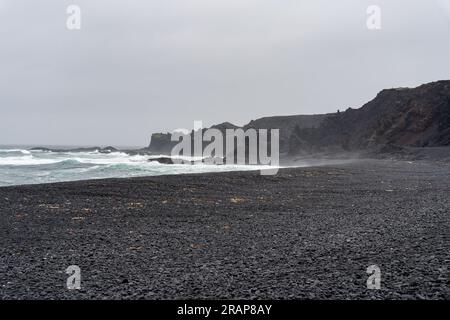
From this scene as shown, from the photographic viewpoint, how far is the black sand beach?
548cm

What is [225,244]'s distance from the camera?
819 cm

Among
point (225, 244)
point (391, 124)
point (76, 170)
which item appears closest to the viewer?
point (225, 244)

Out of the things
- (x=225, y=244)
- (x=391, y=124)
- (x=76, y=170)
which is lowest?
(x=225, y=244)

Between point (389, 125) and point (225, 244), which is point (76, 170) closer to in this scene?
point (225, 244)

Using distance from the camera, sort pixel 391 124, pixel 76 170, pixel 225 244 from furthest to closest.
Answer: pixel 391 124, pixel 76 170, pixel 225 244

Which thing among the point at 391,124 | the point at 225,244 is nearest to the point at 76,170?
the point at 225,244

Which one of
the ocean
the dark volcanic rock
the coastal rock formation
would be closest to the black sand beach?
the ocean

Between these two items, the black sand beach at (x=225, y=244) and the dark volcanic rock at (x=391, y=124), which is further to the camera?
the dark volcanic rock at (x=391, y=124)

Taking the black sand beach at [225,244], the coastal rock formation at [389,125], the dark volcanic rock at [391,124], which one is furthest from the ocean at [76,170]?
the dark volcanic rock at [391,124]

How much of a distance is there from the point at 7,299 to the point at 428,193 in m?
14.8

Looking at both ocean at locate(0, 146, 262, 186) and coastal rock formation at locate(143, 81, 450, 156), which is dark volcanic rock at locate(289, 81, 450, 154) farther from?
ocean at locate(0, 146, 262, 186)

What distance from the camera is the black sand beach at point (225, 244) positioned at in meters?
5.48

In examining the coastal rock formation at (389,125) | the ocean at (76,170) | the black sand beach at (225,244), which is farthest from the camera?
the coastal rock formation at (389,125)

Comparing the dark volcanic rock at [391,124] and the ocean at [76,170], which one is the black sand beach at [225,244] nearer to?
the ocean at [76,170]
